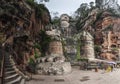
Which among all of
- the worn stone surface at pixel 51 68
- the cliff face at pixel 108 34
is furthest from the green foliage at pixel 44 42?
the cliff face at pixel 108 34

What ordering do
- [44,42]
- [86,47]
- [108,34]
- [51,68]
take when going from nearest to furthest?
1. [51,68]
2. [44,42]
3. [86,47]
4. [108,34]

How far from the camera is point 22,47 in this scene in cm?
→ 1862

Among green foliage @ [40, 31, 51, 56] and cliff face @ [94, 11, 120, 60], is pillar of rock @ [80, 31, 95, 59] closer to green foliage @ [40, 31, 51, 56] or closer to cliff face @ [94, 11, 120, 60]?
cliff face @ [94, 11, 120, 60]

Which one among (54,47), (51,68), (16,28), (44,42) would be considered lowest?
(51,68)

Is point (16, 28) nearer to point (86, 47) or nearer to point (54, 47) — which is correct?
point (54, 47)

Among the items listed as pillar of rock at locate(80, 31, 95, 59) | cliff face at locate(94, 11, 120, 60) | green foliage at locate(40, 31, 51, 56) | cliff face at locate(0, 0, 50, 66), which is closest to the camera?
cliff face at locate(0, 0, 50, 66)

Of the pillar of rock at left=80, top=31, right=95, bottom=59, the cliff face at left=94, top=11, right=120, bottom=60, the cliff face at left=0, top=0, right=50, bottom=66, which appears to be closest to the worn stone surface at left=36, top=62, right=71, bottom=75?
the cliff face at left=0, top=0, right=50, bottom=66

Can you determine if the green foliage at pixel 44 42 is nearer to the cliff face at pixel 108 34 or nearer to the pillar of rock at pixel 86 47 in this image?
the pillar of rock at pixel 86 47

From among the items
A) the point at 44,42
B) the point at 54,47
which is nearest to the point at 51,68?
the point at 54,47

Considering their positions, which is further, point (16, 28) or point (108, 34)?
point (108, 34)

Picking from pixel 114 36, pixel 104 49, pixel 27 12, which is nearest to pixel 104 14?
pixel 114 36

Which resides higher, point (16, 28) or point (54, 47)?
point (16, 28)

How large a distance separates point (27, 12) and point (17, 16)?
2303 millimetres

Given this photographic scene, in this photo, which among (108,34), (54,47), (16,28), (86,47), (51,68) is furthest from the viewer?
(108,34)
